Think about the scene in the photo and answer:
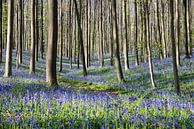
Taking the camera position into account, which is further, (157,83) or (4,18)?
(4,18)

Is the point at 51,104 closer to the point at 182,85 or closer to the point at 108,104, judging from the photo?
the point at 108,104

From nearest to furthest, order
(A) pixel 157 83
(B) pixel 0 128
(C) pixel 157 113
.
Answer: (B) pixel 0 128, (C) pixel 157 113, (A) pixel 157 83

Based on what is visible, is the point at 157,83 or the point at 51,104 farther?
the point at 157,83

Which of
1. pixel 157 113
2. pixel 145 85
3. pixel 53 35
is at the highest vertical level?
pixel 53 35

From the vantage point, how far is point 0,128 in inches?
217

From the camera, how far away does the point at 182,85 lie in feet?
54.2

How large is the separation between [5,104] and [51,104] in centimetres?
121

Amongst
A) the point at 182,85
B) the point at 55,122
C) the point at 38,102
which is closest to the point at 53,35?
the point at 38,102

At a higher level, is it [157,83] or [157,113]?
[157,113]

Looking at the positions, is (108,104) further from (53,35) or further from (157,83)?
(157,83)

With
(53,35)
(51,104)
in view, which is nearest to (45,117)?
(51,104)

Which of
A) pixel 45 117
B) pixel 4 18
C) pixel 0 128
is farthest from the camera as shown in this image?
pixel 4 18

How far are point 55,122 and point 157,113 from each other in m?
2.73

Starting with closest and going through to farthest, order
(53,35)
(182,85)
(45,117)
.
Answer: (45,117) → (53,35) → (182,85)
